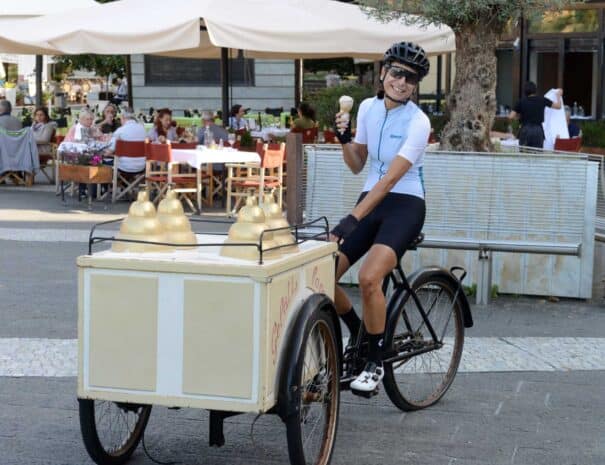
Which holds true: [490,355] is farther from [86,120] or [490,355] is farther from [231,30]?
A: [86,120]

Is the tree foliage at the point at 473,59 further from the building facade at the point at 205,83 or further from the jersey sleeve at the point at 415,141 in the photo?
the building facade at the point at 205,83

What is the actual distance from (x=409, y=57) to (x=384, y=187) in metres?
0.61

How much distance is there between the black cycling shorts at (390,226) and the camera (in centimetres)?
523

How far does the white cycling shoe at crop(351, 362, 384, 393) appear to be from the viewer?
5.05 m

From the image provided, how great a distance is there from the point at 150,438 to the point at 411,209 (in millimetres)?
1607

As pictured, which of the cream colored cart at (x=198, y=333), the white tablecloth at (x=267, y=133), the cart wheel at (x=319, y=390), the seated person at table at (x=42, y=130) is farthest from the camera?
the seated person at table at (x=42, y=130)

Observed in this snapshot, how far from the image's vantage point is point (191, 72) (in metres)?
31.6

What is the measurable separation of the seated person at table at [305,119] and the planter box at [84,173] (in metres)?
3.26

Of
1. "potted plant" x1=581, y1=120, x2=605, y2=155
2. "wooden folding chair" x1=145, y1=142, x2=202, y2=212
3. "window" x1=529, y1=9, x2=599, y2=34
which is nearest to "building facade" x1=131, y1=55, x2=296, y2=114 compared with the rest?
"window" x1=529, y1=9, x2=599, y2=34

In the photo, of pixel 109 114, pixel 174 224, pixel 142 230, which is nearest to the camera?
pixel 142 230

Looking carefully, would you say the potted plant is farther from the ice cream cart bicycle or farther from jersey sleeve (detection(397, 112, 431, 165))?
the ice cream cart bicycle

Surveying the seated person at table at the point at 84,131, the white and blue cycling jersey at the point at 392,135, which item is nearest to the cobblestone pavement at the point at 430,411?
the white and blue cycling jersey at the point at 392,135

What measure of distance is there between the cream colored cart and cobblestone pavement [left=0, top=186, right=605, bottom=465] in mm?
Answer: 667

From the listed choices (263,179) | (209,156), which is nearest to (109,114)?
(209,156)
